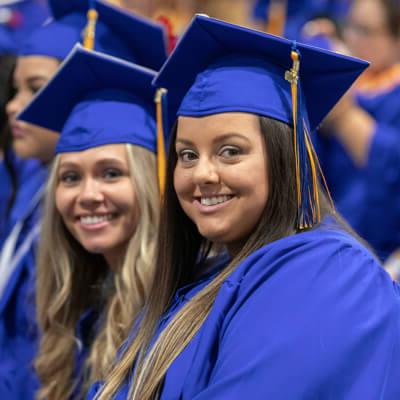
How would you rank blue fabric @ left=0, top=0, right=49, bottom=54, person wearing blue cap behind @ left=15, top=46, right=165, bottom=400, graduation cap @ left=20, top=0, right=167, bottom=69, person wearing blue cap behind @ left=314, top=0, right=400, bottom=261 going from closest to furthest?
person wearing blue cap behind @ left=15, top=46, right=165, bottom=400, graduation cap @ left=20, top=0, right=167, bottom=69, person wearing blue cap behind @ left=314, top=0, right=400, bottom=261, blue fabric @ left=0, top=0, right=49, bottom=54

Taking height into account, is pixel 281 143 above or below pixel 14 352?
above

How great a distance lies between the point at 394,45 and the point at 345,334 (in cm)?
359

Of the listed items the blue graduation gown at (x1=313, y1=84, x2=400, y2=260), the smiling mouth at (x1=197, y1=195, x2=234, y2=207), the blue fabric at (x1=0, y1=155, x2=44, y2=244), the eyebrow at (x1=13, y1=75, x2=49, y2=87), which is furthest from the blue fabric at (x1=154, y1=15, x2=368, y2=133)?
the blue graduation gown at (x1=313, y1=84, x2=400, y2=260)

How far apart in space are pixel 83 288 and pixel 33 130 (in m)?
0.92

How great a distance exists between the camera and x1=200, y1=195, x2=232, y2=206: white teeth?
6.84 feet

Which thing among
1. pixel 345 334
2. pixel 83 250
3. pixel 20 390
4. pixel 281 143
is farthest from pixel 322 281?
pixel 20 390

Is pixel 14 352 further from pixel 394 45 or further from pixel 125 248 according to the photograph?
pixel 394 45

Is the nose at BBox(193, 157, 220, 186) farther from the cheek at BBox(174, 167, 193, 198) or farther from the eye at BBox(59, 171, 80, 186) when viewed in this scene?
the eye at BBox(59, 171, 80, 186)

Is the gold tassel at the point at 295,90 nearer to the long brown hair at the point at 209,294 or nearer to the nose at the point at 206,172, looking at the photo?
the long brown hair at the point at 209,294

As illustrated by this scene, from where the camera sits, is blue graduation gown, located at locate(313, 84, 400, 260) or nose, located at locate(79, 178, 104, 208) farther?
blue graduation gown, located at locate(313, 84, 400, 260)

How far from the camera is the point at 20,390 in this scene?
3180 millimetres

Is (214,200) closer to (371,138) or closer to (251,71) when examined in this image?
(251,71)

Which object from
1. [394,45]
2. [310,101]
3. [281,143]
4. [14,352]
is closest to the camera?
[281,143]

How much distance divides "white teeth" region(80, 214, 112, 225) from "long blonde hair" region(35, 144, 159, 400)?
0.11 meters
